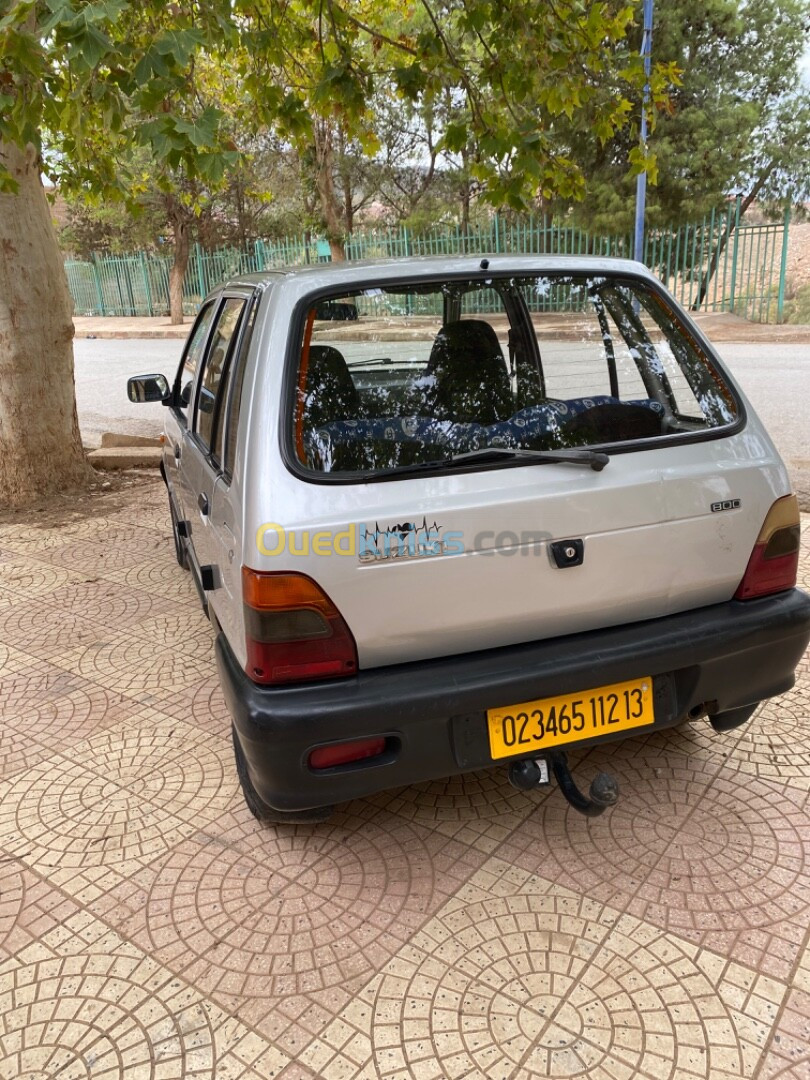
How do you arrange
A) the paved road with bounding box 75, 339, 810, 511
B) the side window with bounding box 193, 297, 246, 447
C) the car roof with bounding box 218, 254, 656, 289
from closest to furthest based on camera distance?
1. the car roof with bounding box 218, 254, 656, 289
2. the side window with bounding box 193, 297, 246, 447
3. the paved road with bounding box 75, 339, 810, 511

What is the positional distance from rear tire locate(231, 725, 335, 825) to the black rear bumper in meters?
0.20

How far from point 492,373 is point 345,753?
4.08 feet

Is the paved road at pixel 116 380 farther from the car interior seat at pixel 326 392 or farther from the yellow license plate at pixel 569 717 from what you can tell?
the yellow license plate at pixel 569 717

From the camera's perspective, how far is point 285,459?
2.14m

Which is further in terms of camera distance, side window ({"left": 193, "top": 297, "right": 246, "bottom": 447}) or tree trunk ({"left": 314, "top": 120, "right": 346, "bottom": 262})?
tree trunk ({"left": 314, "top": 120, "right": 346, "bottom": 262})

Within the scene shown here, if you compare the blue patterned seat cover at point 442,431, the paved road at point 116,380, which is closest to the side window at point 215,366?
the blue patterned seat cover at point 442,431

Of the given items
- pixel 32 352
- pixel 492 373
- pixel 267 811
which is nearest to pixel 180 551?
pixel 267 811

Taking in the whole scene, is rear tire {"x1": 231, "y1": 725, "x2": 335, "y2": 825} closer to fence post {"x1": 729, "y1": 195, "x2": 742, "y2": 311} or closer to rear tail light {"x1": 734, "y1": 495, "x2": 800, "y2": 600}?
rear tail light {"x1": 734, "y1": 495, "x2": 800, "y2": 600}

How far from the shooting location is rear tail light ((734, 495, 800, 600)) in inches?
95.7

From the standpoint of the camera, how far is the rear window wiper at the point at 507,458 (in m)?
2.20

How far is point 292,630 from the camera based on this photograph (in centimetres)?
207

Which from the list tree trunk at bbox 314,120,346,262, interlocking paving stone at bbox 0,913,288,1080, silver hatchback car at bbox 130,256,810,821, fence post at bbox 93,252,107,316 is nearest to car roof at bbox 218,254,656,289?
silver hatchback car at bbox 130,256,810,821

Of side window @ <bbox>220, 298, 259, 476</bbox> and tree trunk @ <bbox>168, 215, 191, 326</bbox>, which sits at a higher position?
tree trunk @ <bbox>168, 215, 191, 326</bbox>

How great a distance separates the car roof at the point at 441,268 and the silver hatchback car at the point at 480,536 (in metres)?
0.01
